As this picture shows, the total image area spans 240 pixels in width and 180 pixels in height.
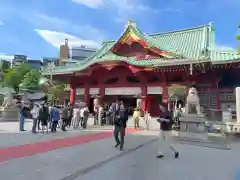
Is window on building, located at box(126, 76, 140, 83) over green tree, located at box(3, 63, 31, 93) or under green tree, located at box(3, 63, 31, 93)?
under

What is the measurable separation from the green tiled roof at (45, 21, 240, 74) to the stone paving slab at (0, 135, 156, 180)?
590 inches

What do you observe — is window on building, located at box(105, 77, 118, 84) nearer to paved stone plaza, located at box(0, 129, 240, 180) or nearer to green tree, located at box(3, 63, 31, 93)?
paved stone plaza, located at box(0, 129, 240, 180)

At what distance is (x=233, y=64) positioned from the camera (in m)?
21.3

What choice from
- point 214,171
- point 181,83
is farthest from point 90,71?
point 214,171

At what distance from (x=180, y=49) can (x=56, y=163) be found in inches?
909

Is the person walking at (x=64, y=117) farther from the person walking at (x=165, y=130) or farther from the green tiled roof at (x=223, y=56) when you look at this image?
the green tiled roof at (x=223, y=56)

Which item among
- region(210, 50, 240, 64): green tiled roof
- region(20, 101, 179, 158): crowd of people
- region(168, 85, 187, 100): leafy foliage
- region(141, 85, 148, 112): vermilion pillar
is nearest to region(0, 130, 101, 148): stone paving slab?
region(20, 101, 179, 158): crowd of people

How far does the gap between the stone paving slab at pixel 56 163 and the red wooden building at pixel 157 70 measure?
49.5 ft

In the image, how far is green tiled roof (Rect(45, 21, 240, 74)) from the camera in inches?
885

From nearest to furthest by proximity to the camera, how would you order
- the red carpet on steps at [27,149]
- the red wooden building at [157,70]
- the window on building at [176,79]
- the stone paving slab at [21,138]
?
the red carpet on steps at [27,149] < the stone paving slab at [21,138] < the red wooden building at [157,70] < the window on building at [176,79]

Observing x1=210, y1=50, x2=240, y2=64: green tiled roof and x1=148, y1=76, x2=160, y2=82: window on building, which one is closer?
x1=210, y1=50, x2=240, y2=64: green tiled roof

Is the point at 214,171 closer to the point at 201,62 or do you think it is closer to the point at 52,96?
the point at 201,62

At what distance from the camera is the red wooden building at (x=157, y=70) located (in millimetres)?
23141

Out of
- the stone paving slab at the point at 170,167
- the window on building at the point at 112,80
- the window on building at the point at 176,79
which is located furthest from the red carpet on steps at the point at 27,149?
the window on building at the point at 112,80
